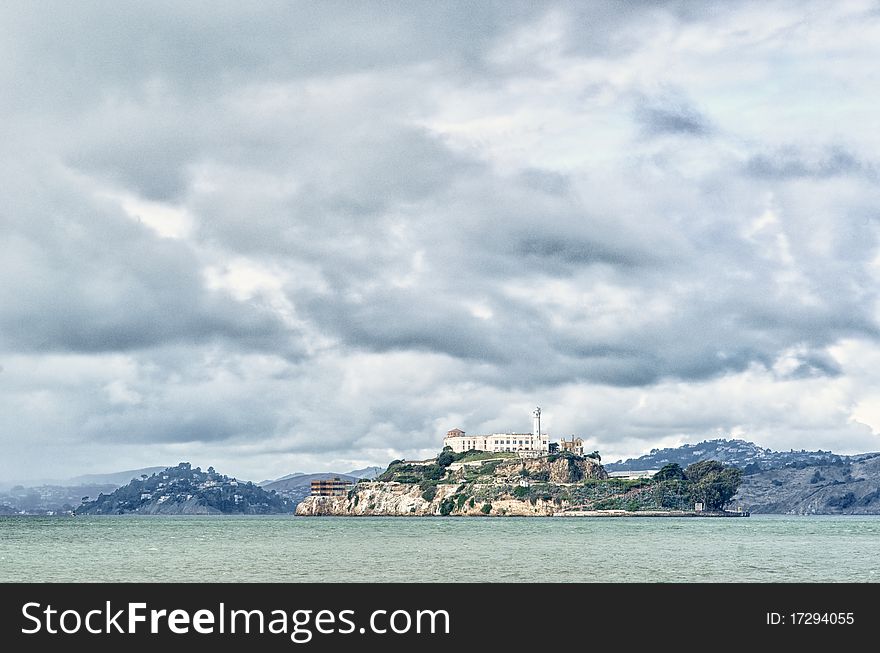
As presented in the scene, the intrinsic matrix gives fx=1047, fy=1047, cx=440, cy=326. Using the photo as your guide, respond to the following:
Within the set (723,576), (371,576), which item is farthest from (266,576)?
(723,576)
